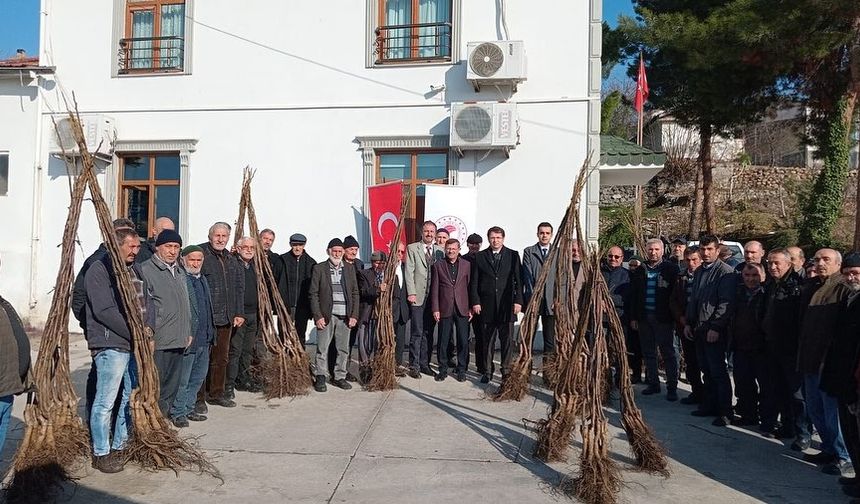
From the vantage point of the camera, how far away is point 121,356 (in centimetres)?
427

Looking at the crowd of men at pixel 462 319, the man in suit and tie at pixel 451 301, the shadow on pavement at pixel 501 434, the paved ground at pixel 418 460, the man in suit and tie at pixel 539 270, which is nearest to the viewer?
the paved ground at pixel 418 460

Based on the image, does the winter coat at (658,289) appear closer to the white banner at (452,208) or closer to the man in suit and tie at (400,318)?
the man in suit and tie at (400,318)

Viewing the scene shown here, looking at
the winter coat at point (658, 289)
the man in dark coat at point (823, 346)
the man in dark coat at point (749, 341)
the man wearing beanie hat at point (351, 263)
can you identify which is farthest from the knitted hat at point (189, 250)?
the man in dark coat at point (823, 346)

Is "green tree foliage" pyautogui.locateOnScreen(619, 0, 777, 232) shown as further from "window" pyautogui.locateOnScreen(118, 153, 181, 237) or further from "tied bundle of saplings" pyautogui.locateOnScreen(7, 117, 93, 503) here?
"tied bundle of saplings" pyautogui.locateOnScreen(7, 117, 93, 503)

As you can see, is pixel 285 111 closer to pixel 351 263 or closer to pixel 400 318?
pixel 351 263

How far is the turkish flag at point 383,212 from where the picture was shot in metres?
9.33

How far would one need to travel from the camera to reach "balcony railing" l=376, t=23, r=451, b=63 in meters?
9.64

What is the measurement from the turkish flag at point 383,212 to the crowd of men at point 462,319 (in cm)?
168

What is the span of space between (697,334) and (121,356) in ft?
16.0

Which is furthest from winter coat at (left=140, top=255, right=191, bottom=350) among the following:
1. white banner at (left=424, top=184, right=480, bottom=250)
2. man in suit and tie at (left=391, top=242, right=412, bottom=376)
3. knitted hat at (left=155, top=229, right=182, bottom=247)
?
white banner at (left=424, top=184, right=480, bottom=250)

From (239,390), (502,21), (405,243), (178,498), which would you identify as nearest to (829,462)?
(178,498)

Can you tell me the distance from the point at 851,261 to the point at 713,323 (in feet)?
5.11

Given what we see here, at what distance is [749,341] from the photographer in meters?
5.45

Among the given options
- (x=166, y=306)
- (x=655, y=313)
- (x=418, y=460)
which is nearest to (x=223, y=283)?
(x=166, y=306)
